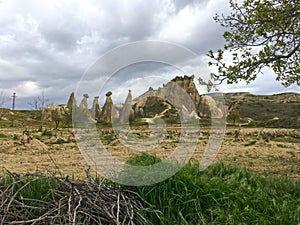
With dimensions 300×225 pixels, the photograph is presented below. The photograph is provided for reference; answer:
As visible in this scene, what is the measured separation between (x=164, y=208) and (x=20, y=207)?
1396 mm

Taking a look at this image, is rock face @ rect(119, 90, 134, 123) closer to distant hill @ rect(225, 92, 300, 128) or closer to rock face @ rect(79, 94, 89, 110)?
rock face @ rect(79, 94, 89, 110)

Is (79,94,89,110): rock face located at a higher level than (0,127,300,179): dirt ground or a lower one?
higher

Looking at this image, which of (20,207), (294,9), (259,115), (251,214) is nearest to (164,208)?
(251,214)

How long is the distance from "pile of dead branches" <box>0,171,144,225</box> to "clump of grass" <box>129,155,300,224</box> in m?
0.20

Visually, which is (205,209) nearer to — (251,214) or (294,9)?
(251,214)

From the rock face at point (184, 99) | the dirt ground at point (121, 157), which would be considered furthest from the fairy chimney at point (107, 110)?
the dirt ground at point (121, 157)

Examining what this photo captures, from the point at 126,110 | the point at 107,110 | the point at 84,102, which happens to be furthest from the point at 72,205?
the point at 126,110

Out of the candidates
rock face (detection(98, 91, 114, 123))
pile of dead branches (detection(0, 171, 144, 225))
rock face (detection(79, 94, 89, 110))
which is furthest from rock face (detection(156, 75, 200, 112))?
pile of dead branches (detection(0, 171, 144, 225))

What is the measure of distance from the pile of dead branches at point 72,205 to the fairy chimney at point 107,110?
3.54 feet

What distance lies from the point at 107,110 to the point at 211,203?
70.7 inches

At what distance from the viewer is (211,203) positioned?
329 centimetres

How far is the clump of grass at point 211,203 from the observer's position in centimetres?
303

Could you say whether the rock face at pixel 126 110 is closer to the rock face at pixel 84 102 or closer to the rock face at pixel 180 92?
the rock face at pixel 180 92

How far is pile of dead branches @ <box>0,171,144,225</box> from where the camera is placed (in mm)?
2705
